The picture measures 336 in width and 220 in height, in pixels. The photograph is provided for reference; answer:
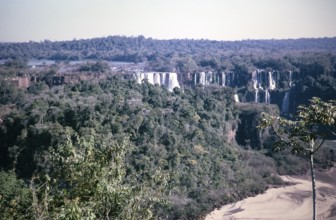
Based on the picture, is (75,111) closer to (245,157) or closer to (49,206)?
(245,157)

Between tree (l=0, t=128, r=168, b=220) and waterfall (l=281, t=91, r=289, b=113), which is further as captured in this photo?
waterfall (l=281, t=91, r=289, b=113)

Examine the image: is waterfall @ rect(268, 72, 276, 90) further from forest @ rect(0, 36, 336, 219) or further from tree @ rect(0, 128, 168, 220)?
tree @ rect(0, 128, 168, 220)

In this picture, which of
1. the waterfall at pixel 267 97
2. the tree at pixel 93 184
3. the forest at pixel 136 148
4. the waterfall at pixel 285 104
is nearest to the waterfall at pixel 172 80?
the forest at pixel 136 148

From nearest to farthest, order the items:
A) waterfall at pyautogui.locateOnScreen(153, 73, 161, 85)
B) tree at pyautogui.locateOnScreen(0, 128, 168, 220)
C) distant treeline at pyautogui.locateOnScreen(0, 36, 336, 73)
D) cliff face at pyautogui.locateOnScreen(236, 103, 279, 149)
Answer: tree at pyautogui.locateOnScreen(0, 128, 168, 220) → cliff face at pyautogui.locateOnScreen(236, 103, 279, 149) → waterfall at pyautogui.locateOnScreen(153, 73, 161, 85) → distant treeline at pyautogui.locateOnScreen(0, 36, 336, 73)

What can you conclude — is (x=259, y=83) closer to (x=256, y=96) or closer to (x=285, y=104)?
(x=256, y=96)

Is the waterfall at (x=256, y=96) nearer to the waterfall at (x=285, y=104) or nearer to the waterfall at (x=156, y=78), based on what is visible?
the waterfall at (x=285, y=104)

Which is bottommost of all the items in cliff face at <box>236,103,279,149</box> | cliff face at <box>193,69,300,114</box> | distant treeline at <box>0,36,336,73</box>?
cliff face at <box>236,103,279,149</box>

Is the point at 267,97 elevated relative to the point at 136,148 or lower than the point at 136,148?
elevated

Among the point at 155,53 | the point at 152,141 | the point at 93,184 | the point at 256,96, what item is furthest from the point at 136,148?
the point at 155,53

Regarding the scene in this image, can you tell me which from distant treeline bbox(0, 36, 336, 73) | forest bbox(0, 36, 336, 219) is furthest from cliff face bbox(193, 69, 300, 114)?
forest bbox(0, 36, 336, 219)

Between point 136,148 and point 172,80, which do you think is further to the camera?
point 172,80

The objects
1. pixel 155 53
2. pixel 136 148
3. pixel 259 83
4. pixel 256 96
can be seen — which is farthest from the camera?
pixel 155 53

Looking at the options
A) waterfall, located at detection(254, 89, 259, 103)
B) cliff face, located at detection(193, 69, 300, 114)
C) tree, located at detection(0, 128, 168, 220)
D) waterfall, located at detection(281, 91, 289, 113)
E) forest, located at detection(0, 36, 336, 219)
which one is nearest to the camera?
tree, located at detection(0, 128, 168, 220)

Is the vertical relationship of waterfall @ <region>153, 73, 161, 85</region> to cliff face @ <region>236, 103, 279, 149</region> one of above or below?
above
